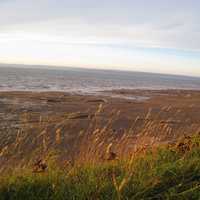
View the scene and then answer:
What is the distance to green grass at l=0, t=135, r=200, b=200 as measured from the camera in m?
4.00

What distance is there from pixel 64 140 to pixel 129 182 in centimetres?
842

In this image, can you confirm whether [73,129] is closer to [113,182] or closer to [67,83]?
[113,182]

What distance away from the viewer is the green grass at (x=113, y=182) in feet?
13.1

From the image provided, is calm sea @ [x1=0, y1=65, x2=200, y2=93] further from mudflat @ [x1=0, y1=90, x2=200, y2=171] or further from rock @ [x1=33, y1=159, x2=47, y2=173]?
rock @ [x1=33, y1=159, x2=47, y2=173]

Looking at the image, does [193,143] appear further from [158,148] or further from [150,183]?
[150,183]

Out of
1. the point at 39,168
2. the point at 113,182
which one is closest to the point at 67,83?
the point at 39,168

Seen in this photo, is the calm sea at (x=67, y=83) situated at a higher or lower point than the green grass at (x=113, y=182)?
lower

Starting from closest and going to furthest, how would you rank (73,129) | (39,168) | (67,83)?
1. (39,168)
2. (73,129)
3. (67,83)

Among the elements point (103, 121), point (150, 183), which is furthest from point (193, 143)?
point (103, 121)

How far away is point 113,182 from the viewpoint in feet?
13.9

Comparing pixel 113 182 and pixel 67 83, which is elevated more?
pixel 113 182

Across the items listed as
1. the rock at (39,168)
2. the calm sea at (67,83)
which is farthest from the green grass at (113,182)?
the calm sea at (67,83)

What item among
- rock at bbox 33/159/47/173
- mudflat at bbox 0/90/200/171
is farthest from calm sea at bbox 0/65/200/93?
rock at bbox 33/159/47/173

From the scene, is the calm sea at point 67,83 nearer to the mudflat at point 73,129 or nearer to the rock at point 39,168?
the mudflat at point 73,129
